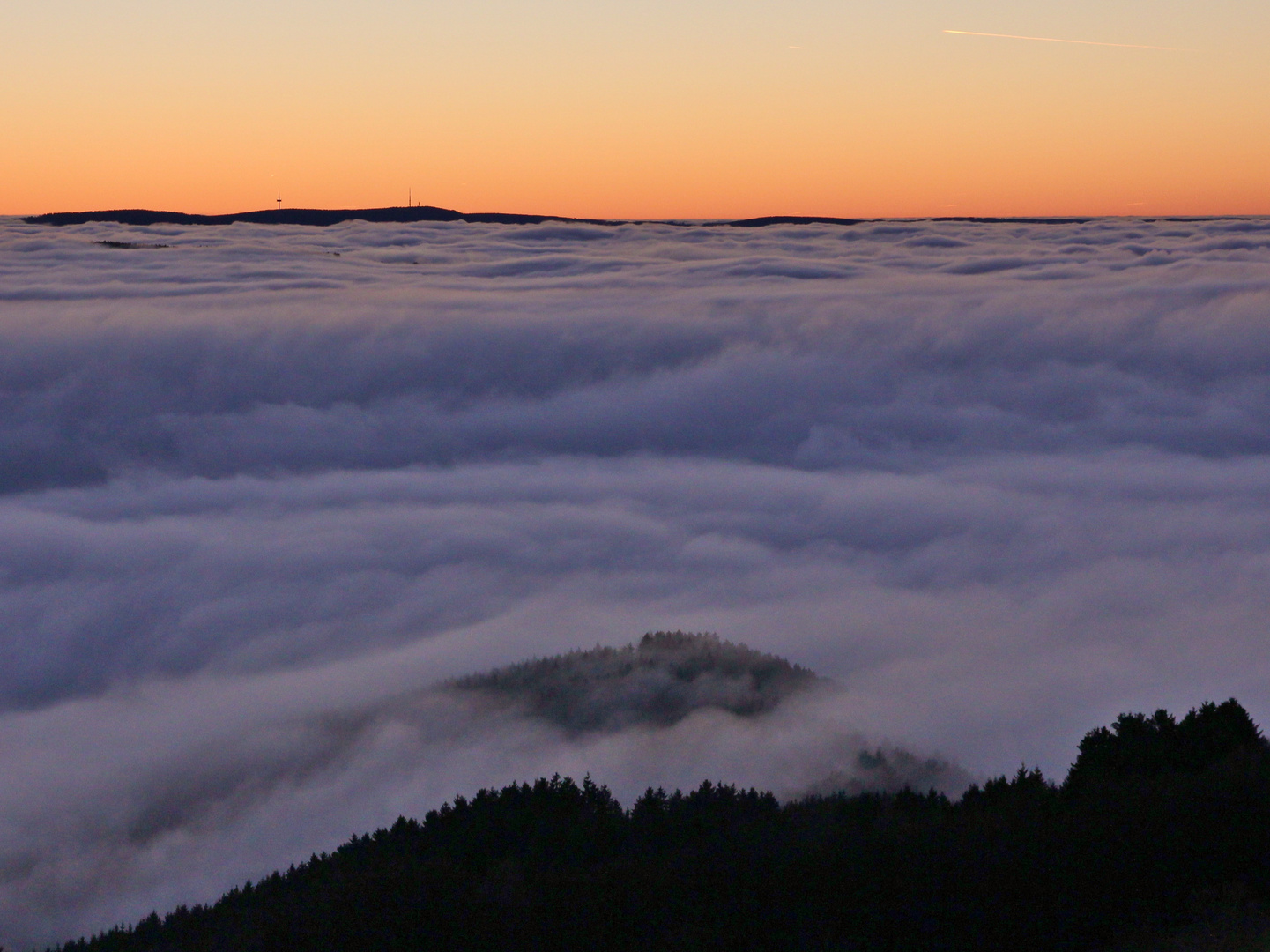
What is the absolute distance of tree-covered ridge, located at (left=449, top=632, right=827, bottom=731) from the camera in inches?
3391

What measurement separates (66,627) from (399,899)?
505 ft

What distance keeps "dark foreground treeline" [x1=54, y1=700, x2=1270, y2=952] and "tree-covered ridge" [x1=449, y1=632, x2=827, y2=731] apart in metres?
58.7

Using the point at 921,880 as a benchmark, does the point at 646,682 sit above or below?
below

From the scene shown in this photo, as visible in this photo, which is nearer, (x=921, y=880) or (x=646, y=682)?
(x=921, y=880)

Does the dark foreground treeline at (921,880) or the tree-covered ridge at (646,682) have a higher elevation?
the dark foreground treeline at (921,880)

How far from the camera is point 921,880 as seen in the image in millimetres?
17781

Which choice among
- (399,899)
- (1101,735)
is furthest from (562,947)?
(1101,735)

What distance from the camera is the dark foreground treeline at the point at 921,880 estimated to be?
1608 centimetres

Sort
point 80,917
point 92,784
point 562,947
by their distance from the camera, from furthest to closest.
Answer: point 92,784, point 80,917, point 562,947

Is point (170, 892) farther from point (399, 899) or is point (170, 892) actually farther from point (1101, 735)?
point (1101, 735)

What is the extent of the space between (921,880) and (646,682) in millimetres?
75929

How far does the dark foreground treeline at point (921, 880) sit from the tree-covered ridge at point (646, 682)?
58746 millimetres

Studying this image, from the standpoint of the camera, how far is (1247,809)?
17641mm

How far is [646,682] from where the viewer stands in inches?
3654
